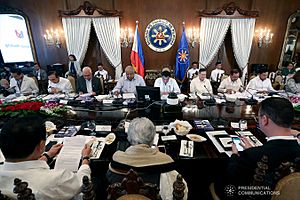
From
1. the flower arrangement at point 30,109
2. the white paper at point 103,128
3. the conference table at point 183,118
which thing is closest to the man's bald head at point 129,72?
the conference table at point 183,118

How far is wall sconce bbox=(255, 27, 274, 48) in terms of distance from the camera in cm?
638

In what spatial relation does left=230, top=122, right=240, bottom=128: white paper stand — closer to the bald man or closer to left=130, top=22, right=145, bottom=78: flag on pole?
the bald man

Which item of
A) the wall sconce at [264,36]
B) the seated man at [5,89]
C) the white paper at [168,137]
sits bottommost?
the white paper at [168,137]

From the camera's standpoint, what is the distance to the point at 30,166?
1116 mm

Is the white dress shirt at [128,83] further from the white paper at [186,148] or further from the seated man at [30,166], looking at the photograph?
the seated man at [30,166]

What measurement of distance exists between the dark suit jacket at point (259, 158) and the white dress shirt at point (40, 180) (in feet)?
4.01

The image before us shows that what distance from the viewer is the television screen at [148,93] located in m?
2.87

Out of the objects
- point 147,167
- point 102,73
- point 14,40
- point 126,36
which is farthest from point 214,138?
point 14,40

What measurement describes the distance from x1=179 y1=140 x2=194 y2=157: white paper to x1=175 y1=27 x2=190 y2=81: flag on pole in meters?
4.76

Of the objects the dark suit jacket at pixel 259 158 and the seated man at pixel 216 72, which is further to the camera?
the seated man at pixel 216 72

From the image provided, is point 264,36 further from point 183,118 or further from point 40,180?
point 40,180

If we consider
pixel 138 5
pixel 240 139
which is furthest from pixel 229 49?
pixel 240 139

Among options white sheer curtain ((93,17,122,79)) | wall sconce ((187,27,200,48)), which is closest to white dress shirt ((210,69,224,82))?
wall sconce ((187,27,200,48))

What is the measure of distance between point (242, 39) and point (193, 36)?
5.96 feet
